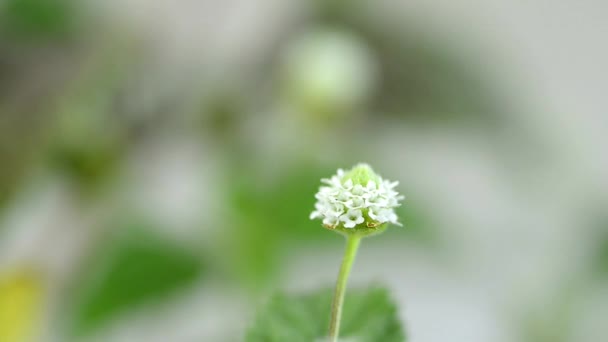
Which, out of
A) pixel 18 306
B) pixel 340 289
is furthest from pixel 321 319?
pixel 18 306

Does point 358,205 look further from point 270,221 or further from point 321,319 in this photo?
point 270,221

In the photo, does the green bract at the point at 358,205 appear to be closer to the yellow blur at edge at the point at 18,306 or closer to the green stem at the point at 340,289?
the green stem at the point at 340,289

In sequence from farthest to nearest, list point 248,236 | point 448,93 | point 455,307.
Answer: point 455,307, point 448,93, point 248,236

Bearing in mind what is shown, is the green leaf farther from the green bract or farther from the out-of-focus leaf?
the out-of-focus leaf

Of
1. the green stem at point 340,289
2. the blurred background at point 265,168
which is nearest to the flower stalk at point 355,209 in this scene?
the green stem at point 340,289

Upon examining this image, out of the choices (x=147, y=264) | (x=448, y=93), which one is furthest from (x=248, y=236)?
(x=448, y=93)

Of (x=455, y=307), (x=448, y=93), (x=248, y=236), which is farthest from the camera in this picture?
(x=455, y=307)

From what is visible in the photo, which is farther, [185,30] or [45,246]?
[185,30]

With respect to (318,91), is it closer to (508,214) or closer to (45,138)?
(45,138)
